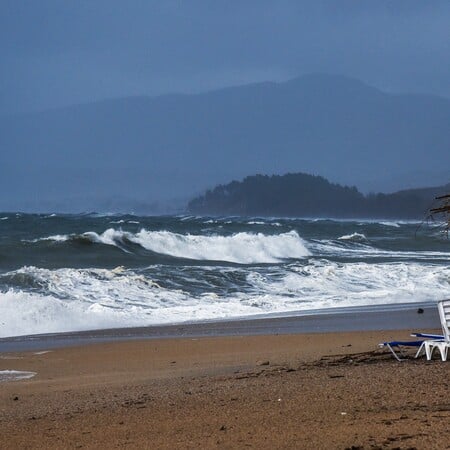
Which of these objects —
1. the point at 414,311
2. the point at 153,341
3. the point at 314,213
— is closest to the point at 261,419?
the point at 153,341

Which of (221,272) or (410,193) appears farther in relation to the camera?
(410,193)

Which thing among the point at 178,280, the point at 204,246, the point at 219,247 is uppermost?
the point at 204,246

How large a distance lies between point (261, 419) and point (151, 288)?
596 inches

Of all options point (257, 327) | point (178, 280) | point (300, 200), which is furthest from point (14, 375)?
point (300, 200)

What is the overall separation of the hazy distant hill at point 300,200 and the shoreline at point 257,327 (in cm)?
9054

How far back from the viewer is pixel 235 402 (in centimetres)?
741

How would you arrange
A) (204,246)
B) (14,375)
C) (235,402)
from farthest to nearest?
(204,246) → (14,375) → (235,402)

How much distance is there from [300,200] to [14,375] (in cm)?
11612

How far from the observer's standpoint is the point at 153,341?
13898 millimetres

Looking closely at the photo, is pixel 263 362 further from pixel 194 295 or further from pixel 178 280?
pixel 178 280

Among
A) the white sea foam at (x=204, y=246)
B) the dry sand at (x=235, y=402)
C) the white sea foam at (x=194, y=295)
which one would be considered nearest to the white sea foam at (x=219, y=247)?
the white sea foam at (x=204, y=246)

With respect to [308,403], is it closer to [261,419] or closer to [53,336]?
[261,419]

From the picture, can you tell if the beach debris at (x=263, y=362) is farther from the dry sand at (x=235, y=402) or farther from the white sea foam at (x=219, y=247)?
the white sea foam at (x=219, y=247)

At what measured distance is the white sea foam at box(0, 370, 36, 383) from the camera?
1045 centimetres
